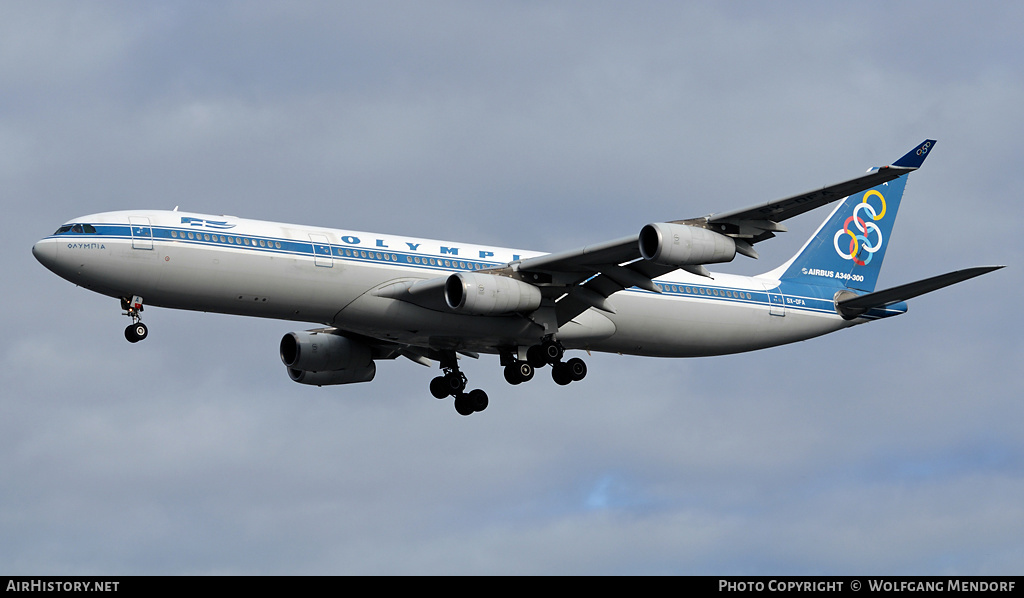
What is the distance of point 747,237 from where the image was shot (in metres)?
42.8

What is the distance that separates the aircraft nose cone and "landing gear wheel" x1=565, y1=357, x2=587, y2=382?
1714cm

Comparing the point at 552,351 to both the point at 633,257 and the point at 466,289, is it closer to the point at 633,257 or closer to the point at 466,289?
the point at 633,257

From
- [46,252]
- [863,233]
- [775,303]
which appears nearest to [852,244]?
[863,233]

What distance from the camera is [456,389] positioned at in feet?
166

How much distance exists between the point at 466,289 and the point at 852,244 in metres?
20.8

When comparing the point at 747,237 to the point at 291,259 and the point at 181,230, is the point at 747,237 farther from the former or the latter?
the point at 181,230

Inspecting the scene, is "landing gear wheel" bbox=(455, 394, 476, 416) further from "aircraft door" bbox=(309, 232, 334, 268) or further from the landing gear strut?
"aircraft door" bbox=(309, 232, 334, 268)

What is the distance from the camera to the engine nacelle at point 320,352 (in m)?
50.1

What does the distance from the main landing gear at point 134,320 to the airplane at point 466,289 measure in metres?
0.04

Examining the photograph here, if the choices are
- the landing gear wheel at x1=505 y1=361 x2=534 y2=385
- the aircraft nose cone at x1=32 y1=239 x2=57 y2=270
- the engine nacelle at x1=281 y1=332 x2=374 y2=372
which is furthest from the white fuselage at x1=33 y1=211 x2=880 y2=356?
the engine nacelle at x1=281 y1=332 x2=374 y2=372

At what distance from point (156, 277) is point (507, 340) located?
12000 mm
